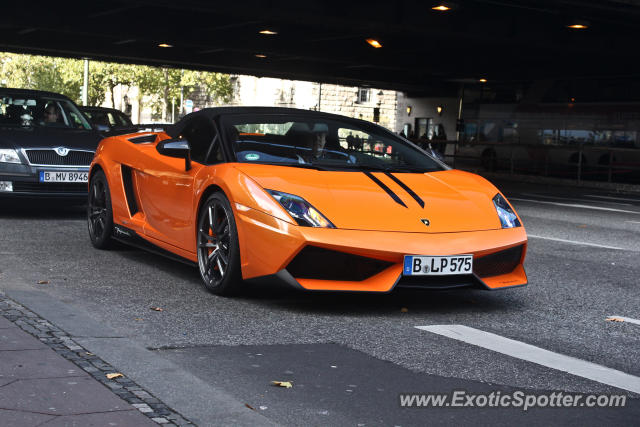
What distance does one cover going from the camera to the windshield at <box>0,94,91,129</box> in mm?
12220

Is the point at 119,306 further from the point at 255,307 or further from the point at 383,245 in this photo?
the point at 383,245

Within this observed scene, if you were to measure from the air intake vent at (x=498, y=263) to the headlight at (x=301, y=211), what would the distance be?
3.24ft

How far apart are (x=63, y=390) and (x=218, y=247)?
2.65 meters

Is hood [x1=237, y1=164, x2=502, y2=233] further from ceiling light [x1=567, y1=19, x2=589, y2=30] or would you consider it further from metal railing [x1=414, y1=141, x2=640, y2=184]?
metal railing [x1=414, y1=141, x2=640, y2=184]

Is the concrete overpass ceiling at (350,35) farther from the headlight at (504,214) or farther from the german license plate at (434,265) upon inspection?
the german license plate at (434,265)

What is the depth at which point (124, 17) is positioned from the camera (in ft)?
88.7

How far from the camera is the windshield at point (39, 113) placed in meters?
12.2

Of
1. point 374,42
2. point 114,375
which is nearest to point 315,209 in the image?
point 114,375

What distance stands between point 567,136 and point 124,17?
645 inches

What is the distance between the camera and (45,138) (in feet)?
37.2

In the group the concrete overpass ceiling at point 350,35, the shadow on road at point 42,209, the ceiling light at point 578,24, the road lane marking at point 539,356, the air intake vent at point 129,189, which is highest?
the ceiling light at point 578,24

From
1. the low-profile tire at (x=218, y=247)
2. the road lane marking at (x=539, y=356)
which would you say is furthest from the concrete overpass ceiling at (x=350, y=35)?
the road lane marking at (x=539, y=356)

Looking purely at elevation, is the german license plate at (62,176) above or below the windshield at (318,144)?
below

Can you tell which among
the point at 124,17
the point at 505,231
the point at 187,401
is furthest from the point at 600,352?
the point at 124,17
